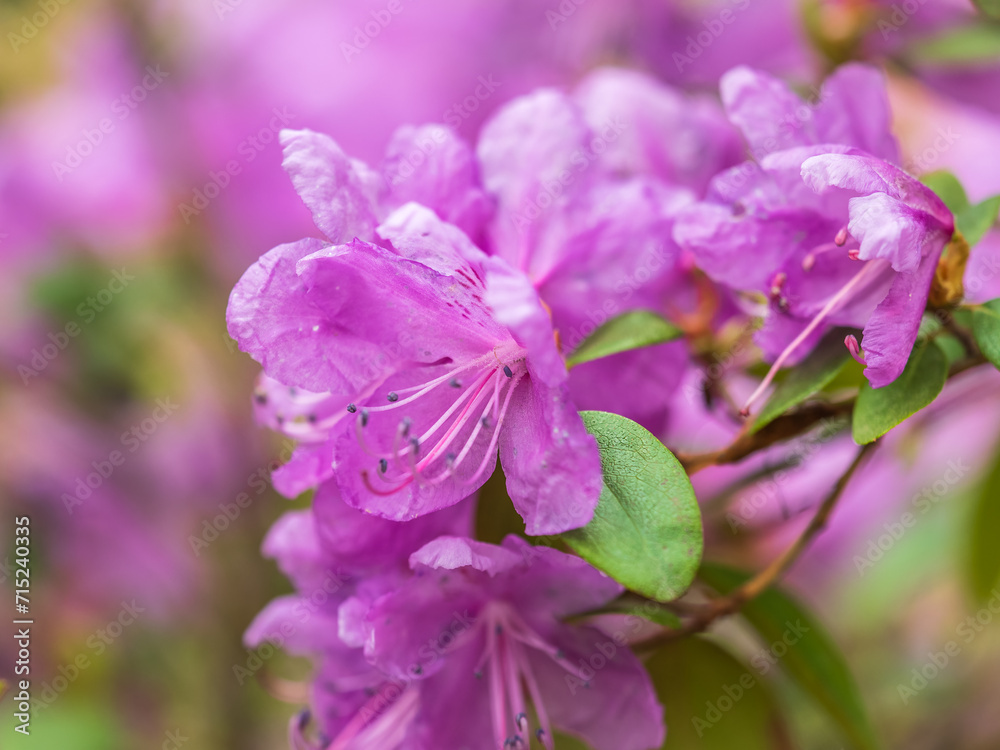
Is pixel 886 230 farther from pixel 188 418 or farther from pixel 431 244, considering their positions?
pixel 188 418

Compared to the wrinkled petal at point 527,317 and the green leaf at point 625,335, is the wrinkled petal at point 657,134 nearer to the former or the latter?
the green leaf at point 625,335

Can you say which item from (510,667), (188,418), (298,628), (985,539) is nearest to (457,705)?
(510,667)

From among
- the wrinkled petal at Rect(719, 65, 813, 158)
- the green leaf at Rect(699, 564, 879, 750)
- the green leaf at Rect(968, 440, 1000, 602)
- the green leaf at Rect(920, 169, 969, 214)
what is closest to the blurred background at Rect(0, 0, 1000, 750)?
the green leaf at Rect(968, 440, 1000, 602)

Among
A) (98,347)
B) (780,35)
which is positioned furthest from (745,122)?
(98,347)

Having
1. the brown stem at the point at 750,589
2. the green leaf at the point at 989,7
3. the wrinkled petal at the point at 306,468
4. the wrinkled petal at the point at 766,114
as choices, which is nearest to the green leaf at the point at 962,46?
the green leaf at the point at 989,7

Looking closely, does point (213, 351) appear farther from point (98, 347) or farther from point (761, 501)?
point (761, 501)
